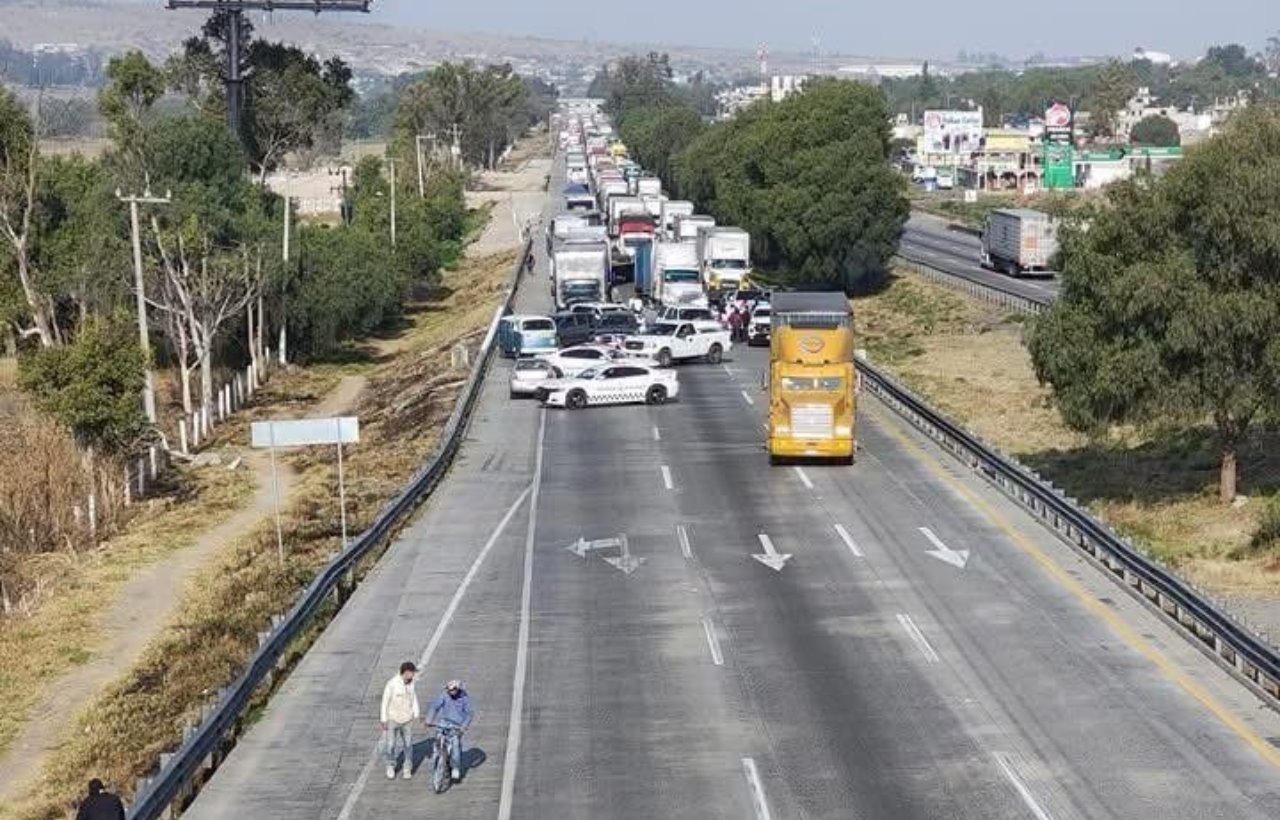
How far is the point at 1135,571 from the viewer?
29.7 meters

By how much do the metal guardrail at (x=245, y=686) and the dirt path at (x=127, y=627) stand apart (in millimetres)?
4028

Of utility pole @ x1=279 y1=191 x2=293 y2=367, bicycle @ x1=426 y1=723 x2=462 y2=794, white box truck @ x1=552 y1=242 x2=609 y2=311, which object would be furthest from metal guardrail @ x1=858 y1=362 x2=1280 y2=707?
Answer: utility pole @ x1=279 y1=191 x2=293 y2=367

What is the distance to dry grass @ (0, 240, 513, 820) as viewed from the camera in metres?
26.5

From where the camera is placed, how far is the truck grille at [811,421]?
43.2 metres

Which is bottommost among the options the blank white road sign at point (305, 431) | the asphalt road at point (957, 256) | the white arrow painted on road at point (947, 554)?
the asphalt road at point (957, 256)

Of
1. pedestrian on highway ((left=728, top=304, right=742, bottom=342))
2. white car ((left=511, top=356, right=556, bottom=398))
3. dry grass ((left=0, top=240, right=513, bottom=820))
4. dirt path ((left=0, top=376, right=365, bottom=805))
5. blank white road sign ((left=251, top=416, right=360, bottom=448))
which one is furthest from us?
pedestrian on highway ((left=728, top=304, right=742, bottom=342))

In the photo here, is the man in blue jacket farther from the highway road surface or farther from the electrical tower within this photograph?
the electrical tower

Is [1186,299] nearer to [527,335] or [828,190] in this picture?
[527,335]

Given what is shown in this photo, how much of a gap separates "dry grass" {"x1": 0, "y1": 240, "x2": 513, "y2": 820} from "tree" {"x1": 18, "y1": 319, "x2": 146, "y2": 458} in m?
4.85

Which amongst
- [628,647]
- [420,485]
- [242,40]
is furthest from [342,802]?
[242,40]

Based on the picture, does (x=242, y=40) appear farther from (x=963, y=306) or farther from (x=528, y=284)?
(x=963, y=306)

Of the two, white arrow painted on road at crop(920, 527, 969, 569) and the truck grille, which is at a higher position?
the truck grille

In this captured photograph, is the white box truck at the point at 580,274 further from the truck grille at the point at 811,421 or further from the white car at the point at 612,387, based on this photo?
the truck grille at the point at 811,421

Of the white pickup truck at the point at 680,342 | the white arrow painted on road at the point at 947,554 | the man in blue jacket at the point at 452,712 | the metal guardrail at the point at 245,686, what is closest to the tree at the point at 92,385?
the metal guardrail at the point at 245,686
